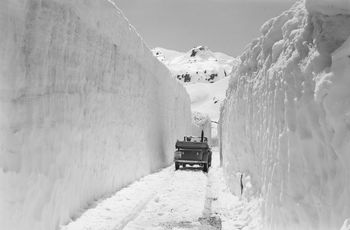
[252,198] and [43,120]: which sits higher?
[43,120]

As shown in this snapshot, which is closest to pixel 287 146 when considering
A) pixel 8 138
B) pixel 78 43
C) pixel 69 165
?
pixel 8 138

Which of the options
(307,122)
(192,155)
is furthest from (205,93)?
(307,122)

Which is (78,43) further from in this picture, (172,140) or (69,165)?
(172,140)

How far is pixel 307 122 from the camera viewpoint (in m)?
4.88

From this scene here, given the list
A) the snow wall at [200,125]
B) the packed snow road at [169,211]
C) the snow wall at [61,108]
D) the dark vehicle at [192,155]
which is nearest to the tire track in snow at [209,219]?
the packed snow road at [169,211]

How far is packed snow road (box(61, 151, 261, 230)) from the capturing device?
7700 millimetres

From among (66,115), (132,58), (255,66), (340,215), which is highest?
(132,58)

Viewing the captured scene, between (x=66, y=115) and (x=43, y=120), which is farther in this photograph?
(x=66, y=115)

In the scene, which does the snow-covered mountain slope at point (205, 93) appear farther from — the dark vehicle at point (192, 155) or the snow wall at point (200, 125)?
the dark vehicle at point (192, 155)

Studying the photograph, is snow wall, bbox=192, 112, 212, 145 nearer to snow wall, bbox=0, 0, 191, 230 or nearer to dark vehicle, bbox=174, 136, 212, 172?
dark vehicle, bbox=174, 136, 212, 172

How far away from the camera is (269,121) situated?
7.02 metres

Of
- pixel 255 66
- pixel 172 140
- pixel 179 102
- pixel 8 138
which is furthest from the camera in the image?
Answer: pixel 179 102

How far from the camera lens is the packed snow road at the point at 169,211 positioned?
770cm

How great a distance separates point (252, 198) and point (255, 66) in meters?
3.07
